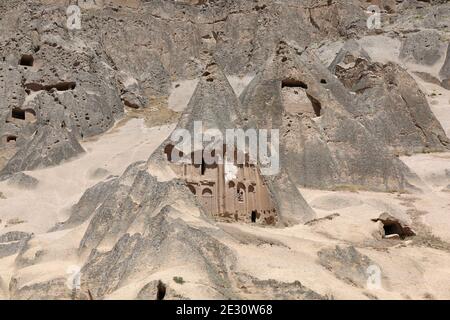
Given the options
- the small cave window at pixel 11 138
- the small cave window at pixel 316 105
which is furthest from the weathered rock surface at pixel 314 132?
the small cave window at pixel 11 138

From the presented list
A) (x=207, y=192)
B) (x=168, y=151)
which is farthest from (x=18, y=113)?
(x=207, y=192)

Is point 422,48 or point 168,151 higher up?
point 422,48

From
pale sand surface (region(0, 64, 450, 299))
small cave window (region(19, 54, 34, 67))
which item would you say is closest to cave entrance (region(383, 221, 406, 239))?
pale sand surface (region(0, 64, 450, 299))

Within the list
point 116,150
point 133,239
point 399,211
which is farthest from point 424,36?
point 133,239

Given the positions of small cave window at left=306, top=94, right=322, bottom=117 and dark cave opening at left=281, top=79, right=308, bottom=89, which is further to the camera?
dark cave opening at left=281, top=79, right=308, bottom=89

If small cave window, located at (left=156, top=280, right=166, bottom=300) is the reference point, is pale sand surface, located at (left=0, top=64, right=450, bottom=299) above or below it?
below

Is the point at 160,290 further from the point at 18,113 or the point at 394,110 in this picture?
the point at 18,113

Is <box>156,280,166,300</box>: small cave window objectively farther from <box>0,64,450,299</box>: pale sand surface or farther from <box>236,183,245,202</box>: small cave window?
<box>236,183,245,202</box>: small cave window

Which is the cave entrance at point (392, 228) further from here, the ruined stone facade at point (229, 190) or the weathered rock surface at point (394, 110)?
the weathered rock surface at point (394, 110)
